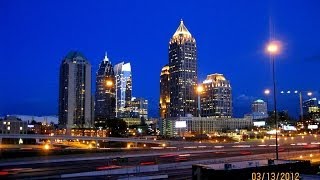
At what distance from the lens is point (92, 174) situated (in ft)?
153

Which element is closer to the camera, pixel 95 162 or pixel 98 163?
pixel 98 163

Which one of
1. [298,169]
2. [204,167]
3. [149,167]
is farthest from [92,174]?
[298,169]

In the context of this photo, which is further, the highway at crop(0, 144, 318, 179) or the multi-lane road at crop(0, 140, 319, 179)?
the highway at crop(0, 144, 318, 179)

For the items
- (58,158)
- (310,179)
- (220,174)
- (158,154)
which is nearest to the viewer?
(310,179)

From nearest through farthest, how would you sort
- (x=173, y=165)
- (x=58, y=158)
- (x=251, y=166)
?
(x=251, y=166)
(x=173, y=165)
(x=58, y=158)

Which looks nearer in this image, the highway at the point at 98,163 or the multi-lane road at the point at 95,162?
the multi-lane road at the point at 95,162

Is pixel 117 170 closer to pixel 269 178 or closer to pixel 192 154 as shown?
pixel 269 178

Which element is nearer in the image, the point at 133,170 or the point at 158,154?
the point at 133,170

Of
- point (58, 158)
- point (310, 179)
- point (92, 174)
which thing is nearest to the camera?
point (310, 179)

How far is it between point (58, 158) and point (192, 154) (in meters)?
23.7

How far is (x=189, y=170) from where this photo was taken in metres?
52.3

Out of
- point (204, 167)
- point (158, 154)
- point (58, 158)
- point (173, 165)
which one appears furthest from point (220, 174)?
point (158, 154)

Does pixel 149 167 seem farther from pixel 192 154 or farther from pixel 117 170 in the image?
pixel 192 154

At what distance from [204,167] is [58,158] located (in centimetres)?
4110
